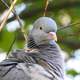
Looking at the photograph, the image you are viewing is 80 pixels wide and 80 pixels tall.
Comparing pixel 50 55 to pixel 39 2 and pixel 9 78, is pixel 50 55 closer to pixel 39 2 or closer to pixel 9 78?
pixel 9 78

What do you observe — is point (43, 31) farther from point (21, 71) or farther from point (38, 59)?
point (21, 71)

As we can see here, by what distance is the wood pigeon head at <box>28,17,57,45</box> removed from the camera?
2.84m

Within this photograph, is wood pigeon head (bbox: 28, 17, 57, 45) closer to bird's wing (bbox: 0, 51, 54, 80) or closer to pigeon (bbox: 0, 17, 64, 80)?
pigeon (bbox: 0, 17, 64, 80)

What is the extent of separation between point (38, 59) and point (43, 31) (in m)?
0.19

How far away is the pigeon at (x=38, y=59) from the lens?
2711mm

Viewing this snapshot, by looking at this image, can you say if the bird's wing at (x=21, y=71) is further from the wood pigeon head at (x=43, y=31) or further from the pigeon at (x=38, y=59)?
the wood pigeon head at (x=43, y=31)

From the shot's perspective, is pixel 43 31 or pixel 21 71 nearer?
pixel 21 71

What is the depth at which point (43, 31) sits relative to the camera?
2.92 m

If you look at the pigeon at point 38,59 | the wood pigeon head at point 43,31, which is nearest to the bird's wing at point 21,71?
the pigeon at point 38,59

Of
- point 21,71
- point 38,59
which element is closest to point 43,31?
point 38,59

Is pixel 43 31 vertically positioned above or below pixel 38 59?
above

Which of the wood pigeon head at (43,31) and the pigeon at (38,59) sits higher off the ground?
the wood pigeon head at (43,31)

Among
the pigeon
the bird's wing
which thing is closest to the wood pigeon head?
the pigeon

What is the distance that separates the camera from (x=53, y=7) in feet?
14.4
